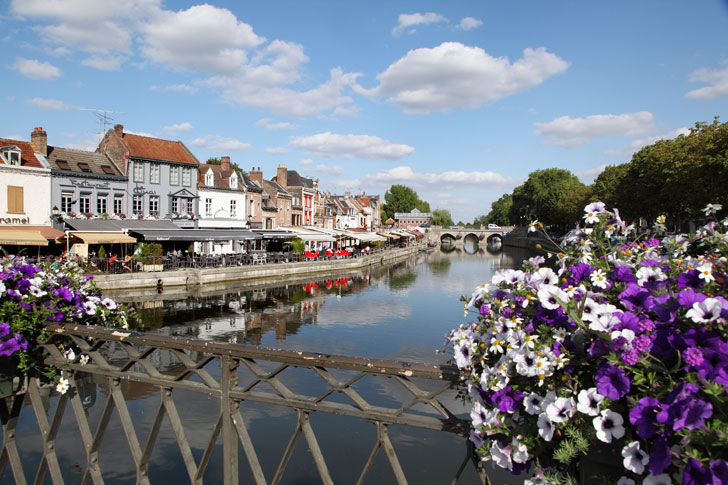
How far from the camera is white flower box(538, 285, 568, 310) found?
Result: 210 centimetres

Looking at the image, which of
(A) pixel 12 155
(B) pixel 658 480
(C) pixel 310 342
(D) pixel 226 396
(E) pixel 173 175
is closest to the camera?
(B) pixel 658 480

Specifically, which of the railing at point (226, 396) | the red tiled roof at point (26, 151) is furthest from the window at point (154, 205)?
the railing at point (226, 396)

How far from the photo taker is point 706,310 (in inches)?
68.1

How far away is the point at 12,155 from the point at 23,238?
7064 millimetres

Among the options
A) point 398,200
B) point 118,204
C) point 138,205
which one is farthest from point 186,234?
point 398,200

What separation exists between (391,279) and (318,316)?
20.0 meters

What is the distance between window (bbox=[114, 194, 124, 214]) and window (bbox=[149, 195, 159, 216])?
2408 millimetres

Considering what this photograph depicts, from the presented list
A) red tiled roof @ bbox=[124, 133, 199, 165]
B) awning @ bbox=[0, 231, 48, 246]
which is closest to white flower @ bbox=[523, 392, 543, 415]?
Result: awning @ bbox=[0, 231, 48, 246]

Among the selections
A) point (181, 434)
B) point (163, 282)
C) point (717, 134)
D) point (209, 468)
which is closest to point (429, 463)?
point (209, 468)

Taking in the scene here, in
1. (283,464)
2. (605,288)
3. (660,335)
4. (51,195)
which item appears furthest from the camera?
(51,195)

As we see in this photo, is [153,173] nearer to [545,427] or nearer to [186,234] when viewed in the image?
[186,234]

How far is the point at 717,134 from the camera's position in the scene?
1208 inches

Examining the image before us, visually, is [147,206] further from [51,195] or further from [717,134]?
[717,134]

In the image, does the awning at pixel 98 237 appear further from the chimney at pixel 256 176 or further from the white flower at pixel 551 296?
the white flower at pixel 551 296
